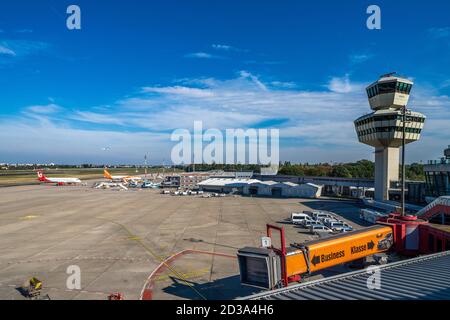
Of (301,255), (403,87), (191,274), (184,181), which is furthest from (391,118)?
(184,181)

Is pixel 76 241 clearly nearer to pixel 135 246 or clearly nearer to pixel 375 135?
pixel 135 246

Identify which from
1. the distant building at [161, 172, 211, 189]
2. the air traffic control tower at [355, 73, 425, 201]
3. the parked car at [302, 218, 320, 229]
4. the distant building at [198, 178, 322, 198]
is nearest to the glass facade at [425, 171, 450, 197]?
the air traffic control tower at [355, 73, 425, 201]

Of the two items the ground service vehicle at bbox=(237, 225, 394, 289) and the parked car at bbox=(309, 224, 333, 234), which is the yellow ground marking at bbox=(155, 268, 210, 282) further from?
the parked car at bbox=(309, 224, 333, 234)

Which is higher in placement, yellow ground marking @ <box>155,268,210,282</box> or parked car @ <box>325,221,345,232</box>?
parked car @ <box>325,221,345,232</box>

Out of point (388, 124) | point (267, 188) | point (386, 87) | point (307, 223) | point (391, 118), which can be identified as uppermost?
point (386, 87)

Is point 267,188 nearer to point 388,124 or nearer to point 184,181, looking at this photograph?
point 184,181

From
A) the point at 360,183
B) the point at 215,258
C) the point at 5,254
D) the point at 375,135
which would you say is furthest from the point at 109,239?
the point at 360,183
